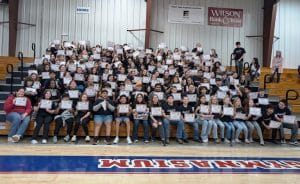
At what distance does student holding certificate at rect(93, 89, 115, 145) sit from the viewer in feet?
24.8

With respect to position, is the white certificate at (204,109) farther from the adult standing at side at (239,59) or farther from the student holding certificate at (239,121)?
the adult standing at side at (239,59)

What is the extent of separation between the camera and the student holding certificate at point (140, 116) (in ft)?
25.4

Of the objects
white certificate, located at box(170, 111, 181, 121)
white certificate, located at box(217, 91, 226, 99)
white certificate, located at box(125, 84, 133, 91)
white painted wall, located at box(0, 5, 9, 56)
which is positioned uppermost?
white painted wall, located at box(0, 5, 9, 56)

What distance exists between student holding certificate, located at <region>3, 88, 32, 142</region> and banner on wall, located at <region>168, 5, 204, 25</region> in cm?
929

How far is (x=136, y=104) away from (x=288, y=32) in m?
11.1

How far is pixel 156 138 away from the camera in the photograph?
817 cm

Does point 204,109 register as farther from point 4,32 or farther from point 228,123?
point 4,32

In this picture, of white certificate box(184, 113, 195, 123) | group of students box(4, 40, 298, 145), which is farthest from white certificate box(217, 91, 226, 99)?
white certificate box(184, 113, 195, 123)

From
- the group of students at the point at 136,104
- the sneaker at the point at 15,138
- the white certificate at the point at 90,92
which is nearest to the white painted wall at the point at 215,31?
the group of students at the point at 136,104

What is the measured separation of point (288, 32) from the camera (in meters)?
15.7

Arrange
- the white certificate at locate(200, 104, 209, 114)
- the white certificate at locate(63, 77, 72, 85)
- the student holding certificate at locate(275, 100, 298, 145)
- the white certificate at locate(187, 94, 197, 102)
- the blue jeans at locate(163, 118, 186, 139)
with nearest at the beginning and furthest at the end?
the blue jeans at locate(163, 118, 186, 139), the white certificate at locate(200, 104, 209, 114), the student holding certificate at locate(275, 100, 298, 145), the white certificate at locate(187, 94, 197, 102), the white certificate at locate(63, 77, 72, 85)

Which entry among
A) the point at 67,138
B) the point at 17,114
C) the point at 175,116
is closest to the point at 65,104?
the point at 67,138

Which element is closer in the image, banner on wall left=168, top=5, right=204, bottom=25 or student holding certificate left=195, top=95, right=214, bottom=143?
student holding certificate left=195, top=95, right=214, bottom=143

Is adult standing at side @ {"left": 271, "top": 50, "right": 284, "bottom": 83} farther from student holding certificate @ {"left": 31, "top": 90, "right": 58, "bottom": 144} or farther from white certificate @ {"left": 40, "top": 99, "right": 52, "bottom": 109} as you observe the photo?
white certificate @ {"left": 40, "top": 99, "right": 52, "bottom": 109}
